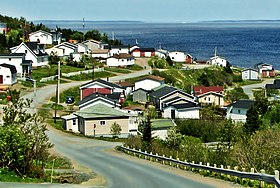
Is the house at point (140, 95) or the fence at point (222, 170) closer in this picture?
the fence at point (222, 170)

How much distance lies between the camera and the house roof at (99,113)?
41.3 metres

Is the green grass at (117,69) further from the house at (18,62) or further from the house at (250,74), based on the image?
the house at (250,74)

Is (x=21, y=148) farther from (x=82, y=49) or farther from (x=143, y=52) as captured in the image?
(x=143, y=52)

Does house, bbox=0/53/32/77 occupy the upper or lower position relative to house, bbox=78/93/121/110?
upper

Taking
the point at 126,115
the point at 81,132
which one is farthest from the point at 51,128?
the point at 126,115

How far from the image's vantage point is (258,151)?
17.6 metres

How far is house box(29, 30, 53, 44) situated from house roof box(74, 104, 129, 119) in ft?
141

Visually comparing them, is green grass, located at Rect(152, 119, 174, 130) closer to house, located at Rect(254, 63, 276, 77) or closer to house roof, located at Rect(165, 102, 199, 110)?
house roof, located at Rect(165, 102, 199, 110)

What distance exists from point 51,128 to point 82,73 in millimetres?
25980

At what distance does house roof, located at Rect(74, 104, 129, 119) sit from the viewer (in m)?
41.3

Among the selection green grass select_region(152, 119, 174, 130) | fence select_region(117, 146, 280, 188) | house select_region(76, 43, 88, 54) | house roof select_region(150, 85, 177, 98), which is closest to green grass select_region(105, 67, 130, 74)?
house select_region(76, 43, 88, 54)

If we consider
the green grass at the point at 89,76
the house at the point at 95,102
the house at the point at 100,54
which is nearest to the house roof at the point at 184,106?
the house at the point at 95,102

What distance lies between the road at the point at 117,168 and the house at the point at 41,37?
45.6 m

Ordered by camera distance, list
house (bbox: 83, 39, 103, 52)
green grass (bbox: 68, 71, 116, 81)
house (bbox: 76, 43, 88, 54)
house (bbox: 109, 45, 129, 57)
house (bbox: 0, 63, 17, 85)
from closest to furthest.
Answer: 1. house (bbox: 0, 63, 17, 85)
2. green grass (bbox: 68, 71, 116, 81)
3. house (bbox: 76, 43, 88, 54)
4. house (bbox: 109, 45, 129, 57)
5. house (bbox: 83, 39, 103, 52)
